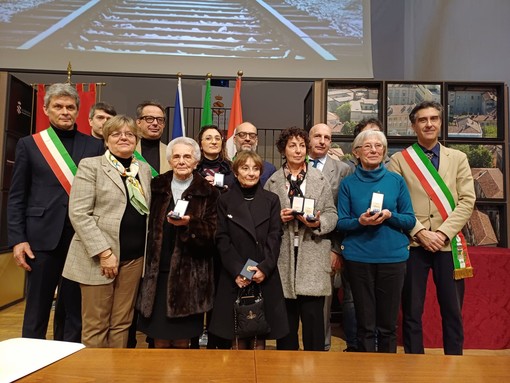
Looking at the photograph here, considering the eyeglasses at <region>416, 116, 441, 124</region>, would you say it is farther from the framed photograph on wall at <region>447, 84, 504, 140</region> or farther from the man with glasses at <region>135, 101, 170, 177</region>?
the framed photograph on wall at <region>447, 84, 504, 140</region>

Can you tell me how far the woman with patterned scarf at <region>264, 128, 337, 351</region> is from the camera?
81.5 inches

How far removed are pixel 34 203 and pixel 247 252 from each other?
42.7 inches

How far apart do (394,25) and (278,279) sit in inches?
224

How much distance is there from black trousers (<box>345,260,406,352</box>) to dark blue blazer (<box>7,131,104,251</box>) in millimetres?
1510

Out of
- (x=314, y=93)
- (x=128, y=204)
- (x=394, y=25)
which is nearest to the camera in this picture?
(x=128, y=204)

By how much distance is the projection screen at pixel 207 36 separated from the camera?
14.2ft

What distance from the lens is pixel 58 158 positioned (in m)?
2.05

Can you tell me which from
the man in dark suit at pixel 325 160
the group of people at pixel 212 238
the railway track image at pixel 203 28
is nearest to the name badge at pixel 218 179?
the group of people at pixel 212 238

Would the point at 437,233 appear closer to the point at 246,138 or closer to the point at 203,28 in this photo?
the point at 246,138

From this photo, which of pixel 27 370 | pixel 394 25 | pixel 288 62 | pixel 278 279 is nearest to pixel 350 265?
pixel 278 279

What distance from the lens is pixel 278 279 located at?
2.02 metres

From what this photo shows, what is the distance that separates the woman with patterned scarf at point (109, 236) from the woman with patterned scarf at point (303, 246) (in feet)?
2.36

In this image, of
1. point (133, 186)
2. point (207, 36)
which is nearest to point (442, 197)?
point (133, 186)

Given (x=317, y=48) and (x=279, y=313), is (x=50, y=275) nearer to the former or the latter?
(x=279, y=313)
